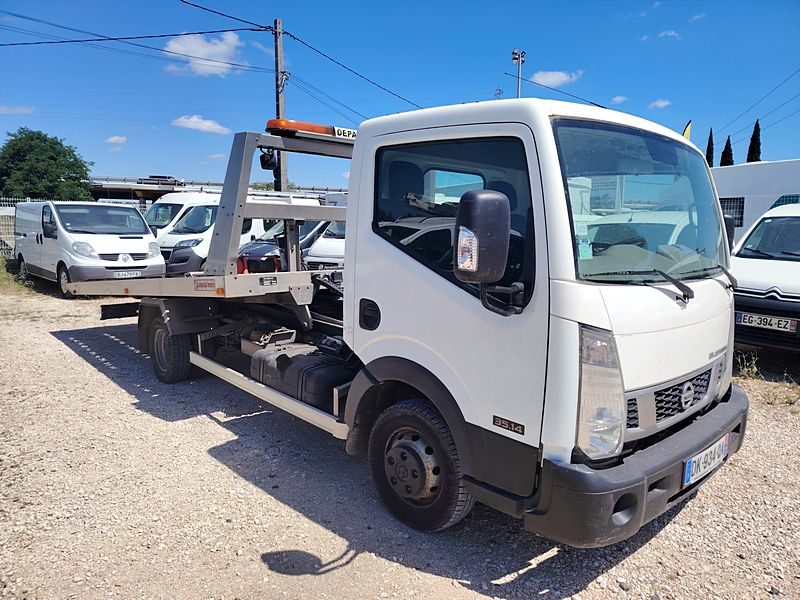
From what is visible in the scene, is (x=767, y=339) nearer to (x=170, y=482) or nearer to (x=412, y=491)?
(x=412, y=491)

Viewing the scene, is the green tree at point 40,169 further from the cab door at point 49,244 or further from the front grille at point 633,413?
the front grille at point 633,413

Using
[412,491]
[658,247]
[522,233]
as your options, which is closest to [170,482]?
[412,491]

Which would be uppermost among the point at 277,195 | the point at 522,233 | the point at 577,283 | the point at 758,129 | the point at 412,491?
the point at 758,129

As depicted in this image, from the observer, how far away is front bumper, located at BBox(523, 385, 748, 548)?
7.57 ft

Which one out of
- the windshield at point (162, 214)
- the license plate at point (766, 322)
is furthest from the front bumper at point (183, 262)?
the license plate at point (766, 322)

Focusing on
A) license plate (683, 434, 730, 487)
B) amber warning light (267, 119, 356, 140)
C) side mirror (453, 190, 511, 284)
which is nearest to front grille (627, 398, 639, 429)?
license plate (683, 434, 730, 487)

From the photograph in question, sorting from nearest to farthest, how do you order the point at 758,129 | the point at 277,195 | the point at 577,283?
the point at 577,283
the point at 277,195
the point at 758,129

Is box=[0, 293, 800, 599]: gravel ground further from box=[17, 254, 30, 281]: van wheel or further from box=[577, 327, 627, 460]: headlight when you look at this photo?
box=[17, 254, 30, 281]: van wheel

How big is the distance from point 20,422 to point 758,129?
41.3 m

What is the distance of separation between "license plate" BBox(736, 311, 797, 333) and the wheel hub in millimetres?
5054

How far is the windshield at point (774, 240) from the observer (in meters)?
7.00

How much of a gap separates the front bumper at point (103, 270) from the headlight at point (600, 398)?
10.0 meters

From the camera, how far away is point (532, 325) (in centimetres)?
245

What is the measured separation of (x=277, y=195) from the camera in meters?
6.64
